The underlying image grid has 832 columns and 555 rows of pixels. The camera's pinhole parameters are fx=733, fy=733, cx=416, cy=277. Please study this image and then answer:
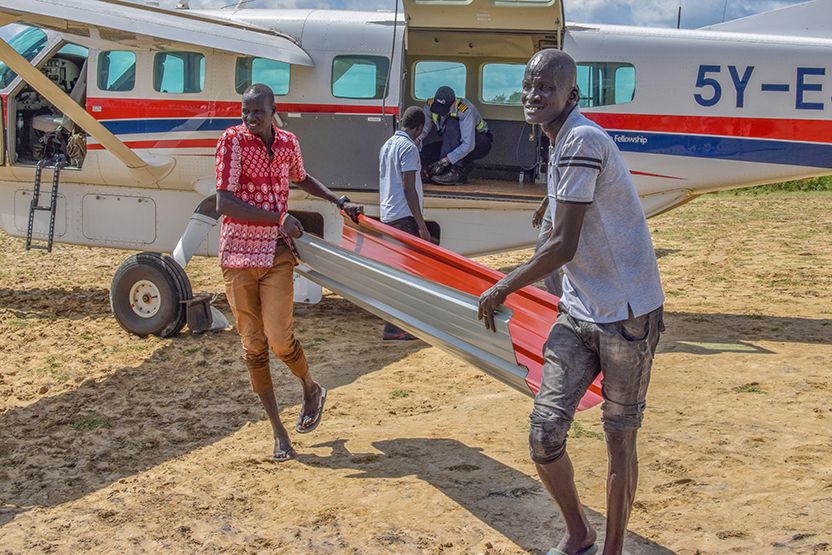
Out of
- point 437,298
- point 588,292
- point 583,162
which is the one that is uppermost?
point 583,162

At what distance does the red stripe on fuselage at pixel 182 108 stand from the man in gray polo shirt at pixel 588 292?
516cm

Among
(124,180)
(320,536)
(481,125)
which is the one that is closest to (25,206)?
(124,180)

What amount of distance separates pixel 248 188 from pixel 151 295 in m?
3.73

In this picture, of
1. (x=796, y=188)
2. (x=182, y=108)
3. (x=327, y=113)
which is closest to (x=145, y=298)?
(x=182, y=108)

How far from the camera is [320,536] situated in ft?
11.3

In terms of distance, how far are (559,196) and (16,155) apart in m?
7.92

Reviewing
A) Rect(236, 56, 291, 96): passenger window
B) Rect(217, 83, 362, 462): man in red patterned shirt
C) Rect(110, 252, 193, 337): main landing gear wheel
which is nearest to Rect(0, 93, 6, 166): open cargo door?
Rect(110, 252, 193, 337): main landing gear wheel

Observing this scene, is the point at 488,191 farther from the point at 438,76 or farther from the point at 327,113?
the point at 438,76

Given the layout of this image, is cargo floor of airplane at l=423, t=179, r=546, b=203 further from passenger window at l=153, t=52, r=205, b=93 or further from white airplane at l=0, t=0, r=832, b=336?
passenger window at l=153, t=52, r=205, b=93

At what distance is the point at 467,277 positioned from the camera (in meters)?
4.65

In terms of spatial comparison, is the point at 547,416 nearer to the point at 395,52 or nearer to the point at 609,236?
the point at 609,236

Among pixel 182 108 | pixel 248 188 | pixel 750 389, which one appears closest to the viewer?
pixel 248 188

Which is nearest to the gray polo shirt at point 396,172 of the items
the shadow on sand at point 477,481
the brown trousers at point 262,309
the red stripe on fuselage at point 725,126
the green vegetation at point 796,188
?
the red stripe on fuselage at point 725,126

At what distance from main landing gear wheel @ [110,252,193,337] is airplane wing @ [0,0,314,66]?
217 centimetres
